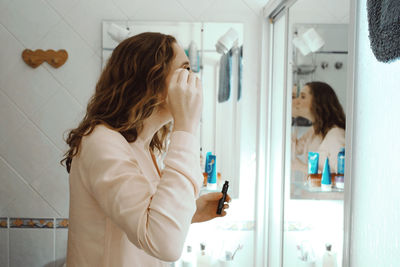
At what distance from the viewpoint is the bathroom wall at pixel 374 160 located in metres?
0.71

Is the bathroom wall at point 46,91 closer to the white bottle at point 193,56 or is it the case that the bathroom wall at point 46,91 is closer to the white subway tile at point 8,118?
the white subway tile at point 8,118

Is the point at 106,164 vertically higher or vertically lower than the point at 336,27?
lower

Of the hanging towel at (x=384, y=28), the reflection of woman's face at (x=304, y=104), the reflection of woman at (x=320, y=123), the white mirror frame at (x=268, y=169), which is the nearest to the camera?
the hanging towel at (x=384, y=28)

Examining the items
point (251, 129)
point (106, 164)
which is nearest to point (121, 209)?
point (106, 164)

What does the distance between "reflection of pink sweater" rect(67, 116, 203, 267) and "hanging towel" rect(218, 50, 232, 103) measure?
974mm

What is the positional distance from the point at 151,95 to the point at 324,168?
22.1 inches

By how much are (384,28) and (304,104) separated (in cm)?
66

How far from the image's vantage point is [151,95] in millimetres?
917

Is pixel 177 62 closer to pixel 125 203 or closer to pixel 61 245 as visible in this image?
pixel 125 203

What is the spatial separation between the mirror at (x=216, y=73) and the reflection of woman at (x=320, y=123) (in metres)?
0.39

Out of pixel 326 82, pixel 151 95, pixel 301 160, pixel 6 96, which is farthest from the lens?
pixel 6 96

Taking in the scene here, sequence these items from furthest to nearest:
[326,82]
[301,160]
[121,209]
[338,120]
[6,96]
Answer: [6,96]
[301,160]
[326,82]
[338,120]
[121,209]

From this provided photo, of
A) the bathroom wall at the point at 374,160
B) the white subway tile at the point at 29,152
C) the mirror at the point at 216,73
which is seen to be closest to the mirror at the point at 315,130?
the bathroom wall at the point at 374,160

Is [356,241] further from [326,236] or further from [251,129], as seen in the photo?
[251,129]
